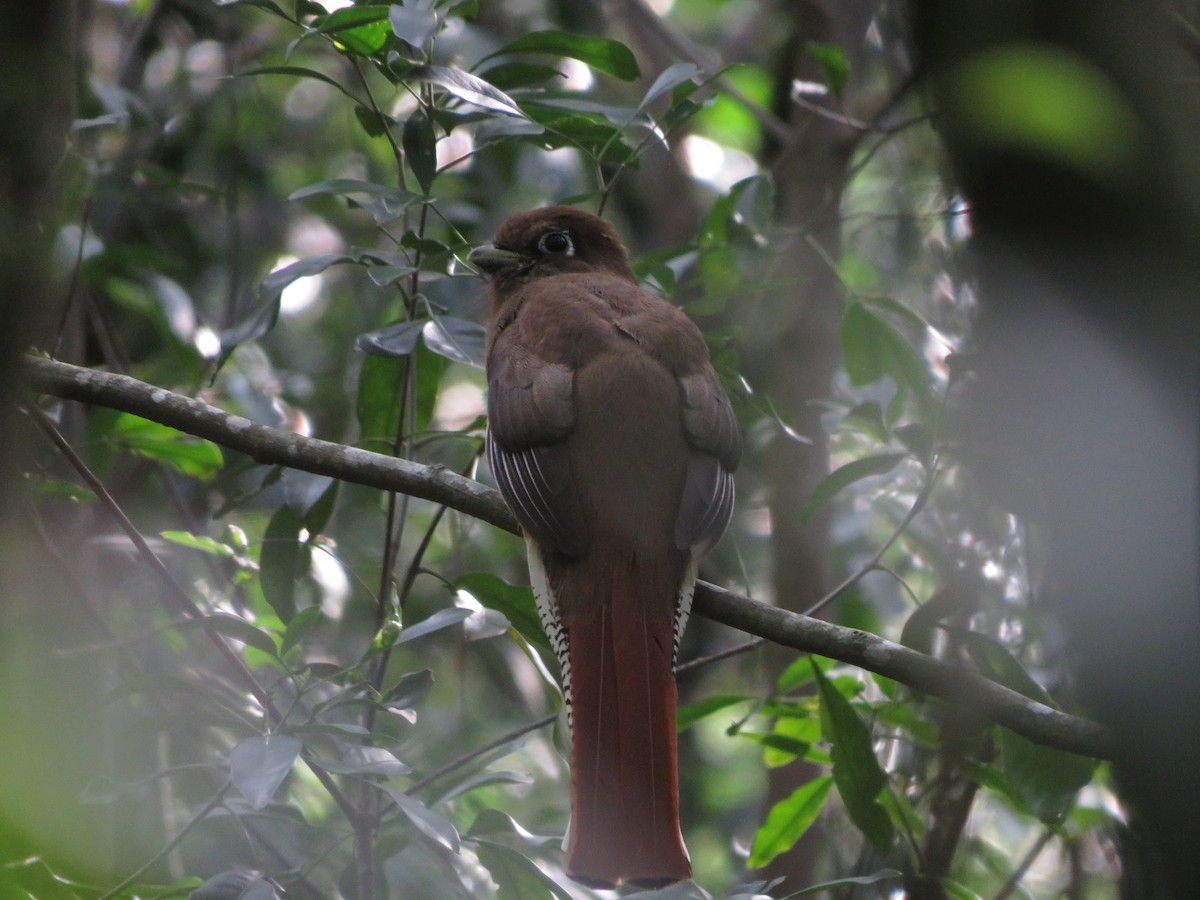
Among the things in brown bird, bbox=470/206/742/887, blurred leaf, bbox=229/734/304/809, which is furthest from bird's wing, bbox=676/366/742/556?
blurred leaf, bbox=229/734/304/809

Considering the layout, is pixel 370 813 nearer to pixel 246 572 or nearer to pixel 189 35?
pixel 246 572

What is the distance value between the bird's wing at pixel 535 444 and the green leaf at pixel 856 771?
0.68 meters

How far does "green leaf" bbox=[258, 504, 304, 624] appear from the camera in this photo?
308 cm

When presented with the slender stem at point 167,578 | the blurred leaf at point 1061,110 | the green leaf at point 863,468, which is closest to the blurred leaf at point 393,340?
the slender stem at point 167,578

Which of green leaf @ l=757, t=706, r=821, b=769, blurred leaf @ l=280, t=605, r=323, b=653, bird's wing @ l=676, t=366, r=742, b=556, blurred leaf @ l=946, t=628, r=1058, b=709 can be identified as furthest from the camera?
green leaf @ l=757, t=706, r=821, b=769

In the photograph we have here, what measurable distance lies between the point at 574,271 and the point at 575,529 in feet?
4.24

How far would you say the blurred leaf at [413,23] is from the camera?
2.47m

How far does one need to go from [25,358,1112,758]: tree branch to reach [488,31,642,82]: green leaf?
1100 millimetres

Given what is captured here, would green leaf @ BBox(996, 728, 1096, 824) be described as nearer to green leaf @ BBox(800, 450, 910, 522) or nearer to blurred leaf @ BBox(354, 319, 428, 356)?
green leaf @ BBox(800, 450, 910, 522)

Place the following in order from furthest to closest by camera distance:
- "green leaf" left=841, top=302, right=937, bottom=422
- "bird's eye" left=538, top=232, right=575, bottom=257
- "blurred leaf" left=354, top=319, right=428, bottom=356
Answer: "bird's eye" left=538, top=232, right=575, bottom=257 → "green leaf" left=841, top=302, right=937, bottom=422 → "blurred leaf" left=354, top=319, right=428, bottom=356

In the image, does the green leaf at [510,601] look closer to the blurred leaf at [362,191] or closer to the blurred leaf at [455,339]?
the blurred leaf at [455,339]

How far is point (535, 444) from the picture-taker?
311cm

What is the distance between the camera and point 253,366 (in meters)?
5.19

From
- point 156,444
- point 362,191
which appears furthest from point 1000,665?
point 156,444
